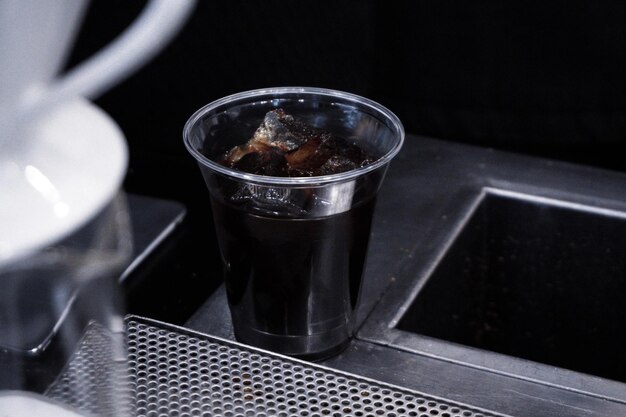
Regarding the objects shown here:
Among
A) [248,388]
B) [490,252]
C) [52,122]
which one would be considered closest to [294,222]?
[248,388]

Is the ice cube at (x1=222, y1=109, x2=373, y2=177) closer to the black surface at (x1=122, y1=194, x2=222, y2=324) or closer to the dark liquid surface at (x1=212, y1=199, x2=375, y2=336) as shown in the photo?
the dark liquid surface at (x1=212, y1=199, x2=375, y2=336)

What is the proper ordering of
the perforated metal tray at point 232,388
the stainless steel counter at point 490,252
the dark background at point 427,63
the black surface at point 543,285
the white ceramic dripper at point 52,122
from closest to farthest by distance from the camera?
the white ceramic dripper at point 52,122 → the perforated metal tray at point 232,388 → the stainless steel counter at point 490,252 → the black surface at point 543,285 → the dark background at point 427,63

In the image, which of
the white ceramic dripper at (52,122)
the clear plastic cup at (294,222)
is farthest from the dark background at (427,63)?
the white ceramic dripper at (52,122)

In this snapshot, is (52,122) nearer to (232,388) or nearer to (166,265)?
(232,388)

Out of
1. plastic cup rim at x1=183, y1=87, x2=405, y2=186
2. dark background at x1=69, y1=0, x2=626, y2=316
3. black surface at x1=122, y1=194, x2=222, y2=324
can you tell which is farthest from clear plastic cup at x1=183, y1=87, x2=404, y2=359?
dark background at x1=69, y1=0, x2=626, y2=316

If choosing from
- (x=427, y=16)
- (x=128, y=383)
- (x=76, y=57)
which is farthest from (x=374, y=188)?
(x=76, y=57)

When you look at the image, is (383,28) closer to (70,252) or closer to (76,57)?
(76,57)

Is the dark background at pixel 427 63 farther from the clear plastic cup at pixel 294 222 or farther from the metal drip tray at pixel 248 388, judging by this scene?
the metal drip tray at pixel 248 388
